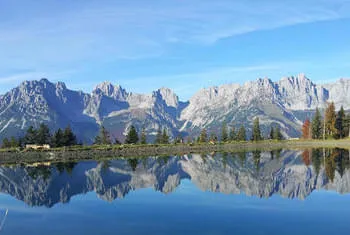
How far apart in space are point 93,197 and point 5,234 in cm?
1600

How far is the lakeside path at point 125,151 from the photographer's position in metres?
112

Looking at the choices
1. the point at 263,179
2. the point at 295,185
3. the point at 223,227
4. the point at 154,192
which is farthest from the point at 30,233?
the point at 263,179

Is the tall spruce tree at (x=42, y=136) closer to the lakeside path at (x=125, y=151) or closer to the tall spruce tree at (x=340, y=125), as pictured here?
the lakeside path at (x=125, y=151)

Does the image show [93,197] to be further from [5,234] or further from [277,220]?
[277,220]

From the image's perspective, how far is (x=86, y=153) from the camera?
12144 centimetres

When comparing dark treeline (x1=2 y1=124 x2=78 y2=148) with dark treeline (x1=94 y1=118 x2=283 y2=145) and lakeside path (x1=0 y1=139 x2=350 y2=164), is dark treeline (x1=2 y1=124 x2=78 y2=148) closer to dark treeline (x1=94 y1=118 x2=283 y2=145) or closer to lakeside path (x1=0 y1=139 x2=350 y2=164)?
lakeside path (x1=0 y1=139 x2=350 y2=164)

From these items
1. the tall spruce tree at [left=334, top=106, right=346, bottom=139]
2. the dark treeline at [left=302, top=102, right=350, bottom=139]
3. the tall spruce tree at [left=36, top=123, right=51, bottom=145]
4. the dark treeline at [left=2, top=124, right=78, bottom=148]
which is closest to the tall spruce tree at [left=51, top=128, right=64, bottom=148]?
the dark treeline at [left=2, top=124, right=78, bottom=148]

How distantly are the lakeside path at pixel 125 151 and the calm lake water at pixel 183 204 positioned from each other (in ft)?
179

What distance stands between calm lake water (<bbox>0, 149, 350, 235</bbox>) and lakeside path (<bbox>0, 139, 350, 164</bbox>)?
5467 cm

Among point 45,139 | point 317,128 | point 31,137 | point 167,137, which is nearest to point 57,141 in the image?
point 45,139

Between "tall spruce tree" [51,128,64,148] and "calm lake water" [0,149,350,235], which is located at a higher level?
"tall spruce tree" [51,128,64,148]

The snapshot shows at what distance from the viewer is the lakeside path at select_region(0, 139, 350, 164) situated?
112m

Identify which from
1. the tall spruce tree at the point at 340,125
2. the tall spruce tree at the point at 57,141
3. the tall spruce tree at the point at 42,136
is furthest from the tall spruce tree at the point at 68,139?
the tall spruce tree at the point at 340,125

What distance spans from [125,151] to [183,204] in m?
96.4
